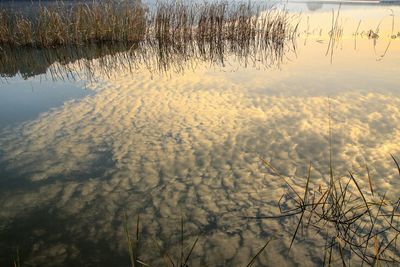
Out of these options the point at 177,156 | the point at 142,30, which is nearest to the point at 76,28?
the point at 142,30

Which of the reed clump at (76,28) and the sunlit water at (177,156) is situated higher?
the reed clump at (76,28)

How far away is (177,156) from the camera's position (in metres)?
3.59

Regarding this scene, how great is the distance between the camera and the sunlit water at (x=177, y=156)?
8.00ft

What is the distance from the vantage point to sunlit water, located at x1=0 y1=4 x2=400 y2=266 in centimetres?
244

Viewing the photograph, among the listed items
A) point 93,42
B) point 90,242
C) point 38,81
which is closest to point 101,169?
point 90,242

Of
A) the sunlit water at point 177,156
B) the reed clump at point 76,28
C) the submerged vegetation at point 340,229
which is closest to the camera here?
the submerged vegetation at point 340,229

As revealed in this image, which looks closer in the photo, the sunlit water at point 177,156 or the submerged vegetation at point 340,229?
the submerged vegetation at point 340,229

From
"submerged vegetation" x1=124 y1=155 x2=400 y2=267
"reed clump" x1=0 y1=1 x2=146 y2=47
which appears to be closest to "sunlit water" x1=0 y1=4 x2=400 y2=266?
"submerged vegetation" x1=124 y1=155 x2=400 y2=267

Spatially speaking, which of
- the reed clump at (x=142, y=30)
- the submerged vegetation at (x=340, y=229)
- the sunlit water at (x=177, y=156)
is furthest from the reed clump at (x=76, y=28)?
the submerged vegetation at (x=340, y=229)

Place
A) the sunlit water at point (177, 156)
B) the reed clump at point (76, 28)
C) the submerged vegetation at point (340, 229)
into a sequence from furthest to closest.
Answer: the reed clump at point (76, 28) → the sunlit water at point (177, 156) → the submerged vegetation at point (340, 229)

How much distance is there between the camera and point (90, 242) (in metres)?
2.43

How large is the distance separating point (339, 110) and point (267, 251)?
295 cm

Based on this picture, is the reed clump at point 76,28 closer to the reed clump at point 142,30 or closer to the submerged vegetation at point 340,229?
the reed clump at point 142,30

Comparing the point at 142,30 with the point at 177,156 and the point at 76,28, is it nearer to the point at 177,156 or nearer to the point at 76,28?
the point at 76,28
